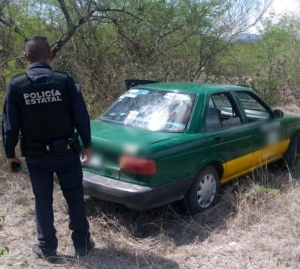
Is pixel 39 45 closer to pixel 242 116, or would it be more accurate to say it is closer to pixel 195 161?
pixel 195 161

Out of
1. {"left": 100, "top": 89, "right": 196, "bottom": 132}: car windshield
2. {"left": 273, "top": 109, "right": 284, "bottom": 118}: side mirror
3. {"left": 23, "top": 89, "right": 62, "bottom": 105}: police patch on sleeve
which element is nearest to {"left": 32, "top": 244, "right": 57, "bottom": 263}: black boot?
{"left": 23, "top": 89, "right": 62, "bottom": 105}: police patch on sleeve

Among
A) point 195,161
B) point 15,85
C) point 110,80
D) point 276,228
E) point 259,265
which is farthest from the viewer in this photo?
point 110,80

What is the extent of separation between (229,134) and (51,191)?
2.27 metres

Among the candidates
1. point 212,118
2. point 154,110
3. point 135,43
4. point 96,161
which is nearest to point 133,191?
point 96,161

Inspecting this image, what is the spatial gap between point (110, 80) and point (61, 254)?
563 centimetres

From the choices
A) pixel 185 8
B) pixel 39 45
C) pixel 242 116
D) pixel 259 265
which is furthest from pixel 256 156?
pixel 185 8

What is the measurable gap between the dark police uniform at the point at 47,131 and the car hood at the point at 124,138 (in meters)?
0.69

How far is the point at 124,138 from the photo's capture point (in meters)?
4.36

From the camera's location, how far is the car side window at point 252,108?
5.63 m

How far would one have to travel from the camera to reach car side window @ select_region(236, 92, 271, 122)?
563 cm

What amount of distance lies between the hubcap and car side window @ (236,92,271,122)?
126 cm

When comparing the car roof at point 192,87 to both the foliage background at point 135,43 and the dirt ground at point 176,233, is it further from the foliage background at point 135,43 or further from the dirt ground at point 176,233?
the foliage background at point 135,43

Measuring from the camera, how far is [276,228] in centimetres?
416

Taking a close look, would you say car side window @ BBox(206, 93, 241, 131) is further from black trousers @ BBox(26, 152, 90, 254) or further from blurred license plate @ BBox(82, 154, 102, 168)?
black trousers @ BBox(26, 152, 90, 254)
